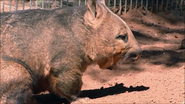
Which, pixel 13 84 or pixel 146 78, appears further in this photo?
pixel 146 78

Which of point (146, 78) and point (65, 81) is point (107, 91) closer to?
point (146, 78)

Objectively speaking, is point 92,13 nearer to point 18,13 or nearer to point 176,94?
point 18,13

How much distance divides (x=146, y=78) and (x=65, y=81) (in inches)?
64.1

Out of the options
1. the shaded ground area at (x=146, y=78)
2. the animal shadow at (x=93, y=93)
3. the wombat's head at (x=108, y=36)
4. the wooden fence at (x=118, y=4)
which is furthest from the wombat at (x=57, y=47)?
the wooden fence at (x=118, y=4)

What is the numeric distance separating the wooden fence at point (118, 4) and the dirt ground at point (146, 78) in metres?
1.03

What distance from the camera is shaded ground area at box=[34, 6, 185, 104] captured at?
4.58 m

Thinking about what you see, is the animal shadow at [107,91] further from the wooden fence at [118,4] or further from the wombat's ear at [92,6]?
the wooden fence at [118,4]

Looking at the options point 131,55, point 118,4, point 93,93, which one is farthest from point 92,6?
point 118,4

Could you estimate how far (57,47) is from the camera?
169 inches

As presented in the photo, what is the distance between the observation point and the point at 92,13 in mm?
4492

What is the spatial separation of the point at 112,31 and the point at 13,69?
1.31 m

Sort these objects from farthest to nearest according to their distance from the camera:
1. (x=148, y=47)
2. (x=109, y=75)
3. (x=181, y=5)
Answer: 1. (x=181, y=5)
2. (x=148, y=47)
3. (x=109, y=75)

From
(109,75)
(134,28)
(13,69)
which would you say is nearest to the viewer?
(13,69)

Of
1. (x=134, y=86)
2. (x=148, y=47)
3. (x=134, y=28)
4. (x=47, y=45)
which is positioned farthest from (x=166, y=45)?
(x=47, y=45)
